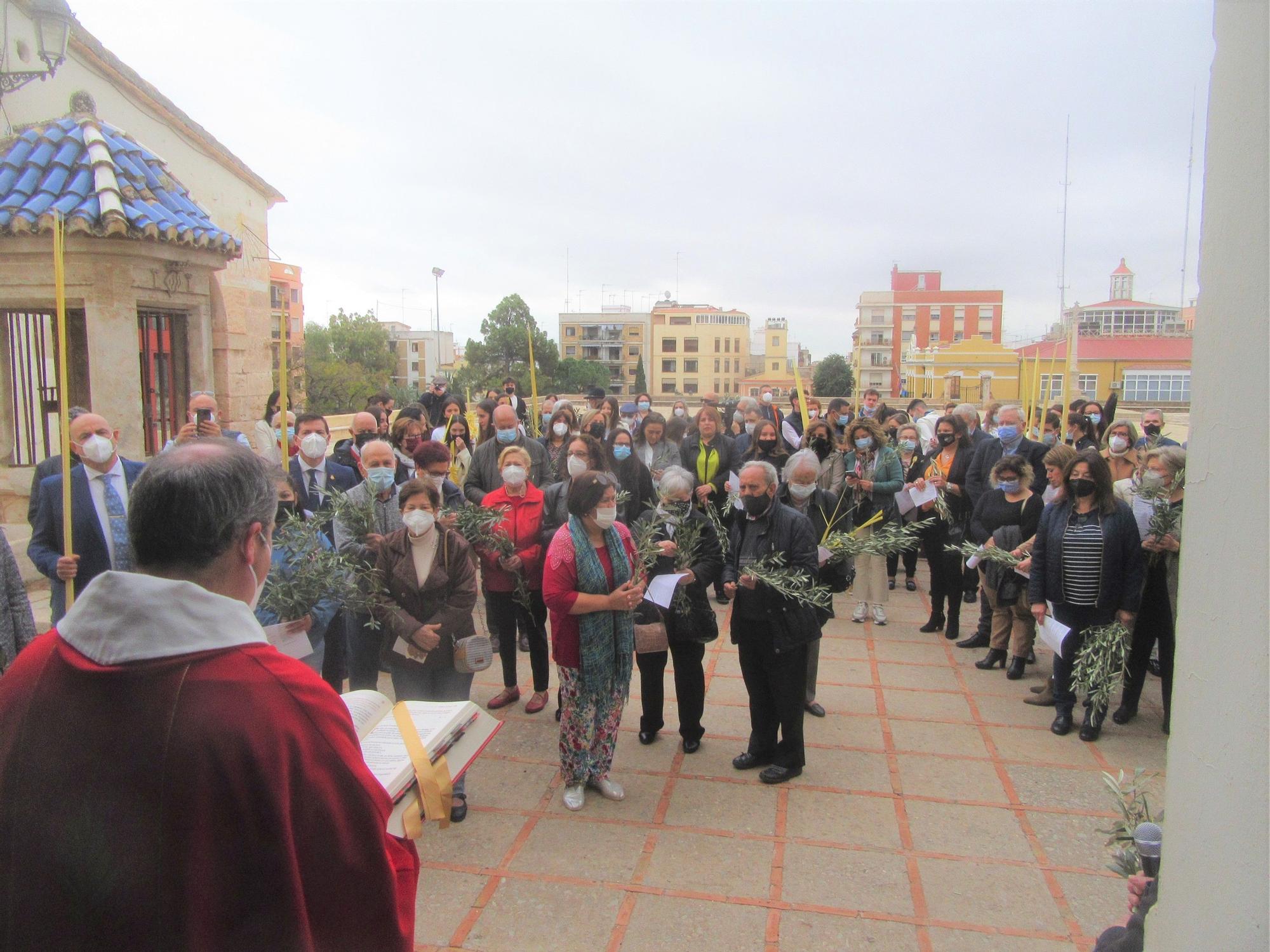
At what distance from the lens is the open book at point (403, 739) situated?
2.00m

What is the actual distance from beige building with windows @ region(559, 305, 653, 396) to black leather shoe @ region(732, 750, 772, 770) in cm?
10383

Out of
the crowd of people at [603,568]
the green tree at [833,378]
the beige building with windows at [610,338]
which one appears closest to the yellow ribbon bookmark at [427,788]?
the crowd of people at [603,568]

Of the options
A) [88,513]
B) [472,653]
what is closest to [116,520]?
[88,513]

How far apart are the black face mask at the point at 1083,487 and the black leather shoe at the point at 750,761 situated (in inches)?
98.3

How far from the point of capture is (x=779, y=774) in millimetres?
4664

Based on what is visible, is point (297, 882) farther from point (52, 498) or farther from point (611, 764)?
point (52, 498)

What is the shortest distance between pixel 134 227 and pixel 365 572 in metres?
3.64

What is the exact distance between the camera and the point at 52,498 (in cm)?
449

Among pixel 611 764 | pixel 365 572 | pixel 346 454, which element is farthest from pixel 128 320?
pixel 611 764

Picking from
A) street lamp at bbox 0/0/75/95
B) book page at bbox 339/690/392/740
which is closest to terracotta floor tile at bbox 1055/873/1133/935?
book page at bbox 339/690/392/740

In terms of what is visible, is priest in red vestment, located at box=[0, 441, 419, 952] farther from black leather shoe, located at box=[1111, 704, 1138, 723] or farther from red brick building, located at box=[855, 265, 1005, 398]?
red brick building, located at box=[855, 265, 1005, 398]

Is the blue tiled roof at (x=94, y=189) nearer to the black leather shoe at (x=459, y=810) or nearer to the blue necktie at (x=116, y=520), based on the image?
the blue necktie at (x=116, y=520)

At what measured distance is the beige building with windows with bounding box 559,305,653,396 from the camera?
110 meters

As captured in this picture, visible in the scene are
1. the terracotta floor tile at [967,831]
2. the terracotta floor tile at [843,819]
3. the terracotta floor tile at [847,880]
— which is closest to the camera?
the terracotta floor tile at [847,880]
